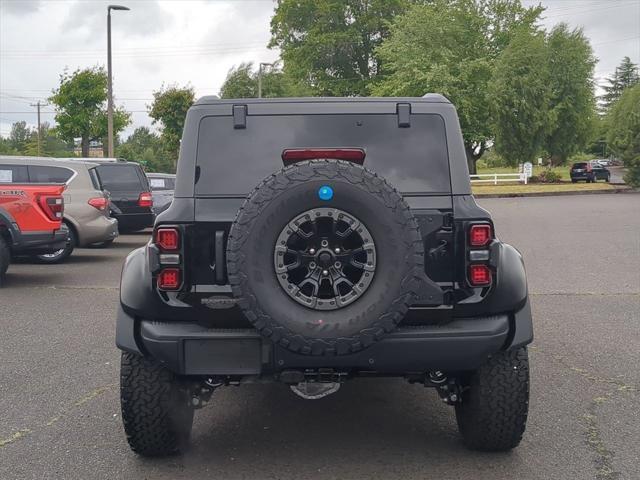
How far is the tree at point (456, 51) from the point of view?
43562mm

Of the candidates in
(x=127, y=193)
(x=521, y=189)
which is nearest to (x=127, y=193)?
(x=127, y=193)

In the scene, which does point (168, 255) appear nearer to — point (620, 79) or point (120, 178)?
point (120, 178)

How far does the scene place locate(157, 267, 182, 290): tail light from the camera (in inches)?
143

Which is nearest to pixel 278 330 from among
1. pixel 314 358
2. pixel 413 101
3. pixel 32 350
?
pixel 314 358

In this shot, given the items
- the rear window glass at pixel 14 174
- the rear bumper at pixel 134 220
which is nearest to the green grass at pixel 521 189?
the rear bumper at pixel 134 220

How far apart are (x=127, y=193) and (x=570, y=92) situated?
33166 mm

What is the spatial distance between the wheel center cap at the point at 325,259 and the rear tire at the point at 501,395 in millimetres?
1107

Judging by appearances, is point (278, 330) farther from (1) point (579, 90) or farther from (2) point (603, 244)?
(1) point (579, 90)

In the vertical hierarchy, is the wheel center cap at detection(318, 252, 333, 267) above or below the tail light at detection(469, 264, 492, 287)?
above

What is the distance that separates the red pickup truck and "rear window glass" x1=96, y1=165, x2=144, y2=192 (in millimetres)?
5154

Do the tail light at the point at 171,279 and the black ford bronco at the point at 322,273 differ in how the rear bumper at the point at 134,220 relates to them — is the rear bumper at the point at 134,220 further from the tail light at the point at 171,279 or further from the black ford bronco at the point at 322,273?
the tail light at the point at 171,279

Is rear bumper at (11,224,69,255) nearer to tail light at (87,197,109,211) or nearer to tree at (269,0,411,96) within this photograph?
tail light at (87,197,109,211)

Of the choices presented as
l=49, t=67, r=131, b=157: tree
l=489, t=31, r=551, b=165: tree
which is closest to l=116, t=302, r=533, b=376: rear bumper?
l=49, t=67, r=131, b=157: tree

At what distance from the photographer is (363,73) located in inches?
2138
